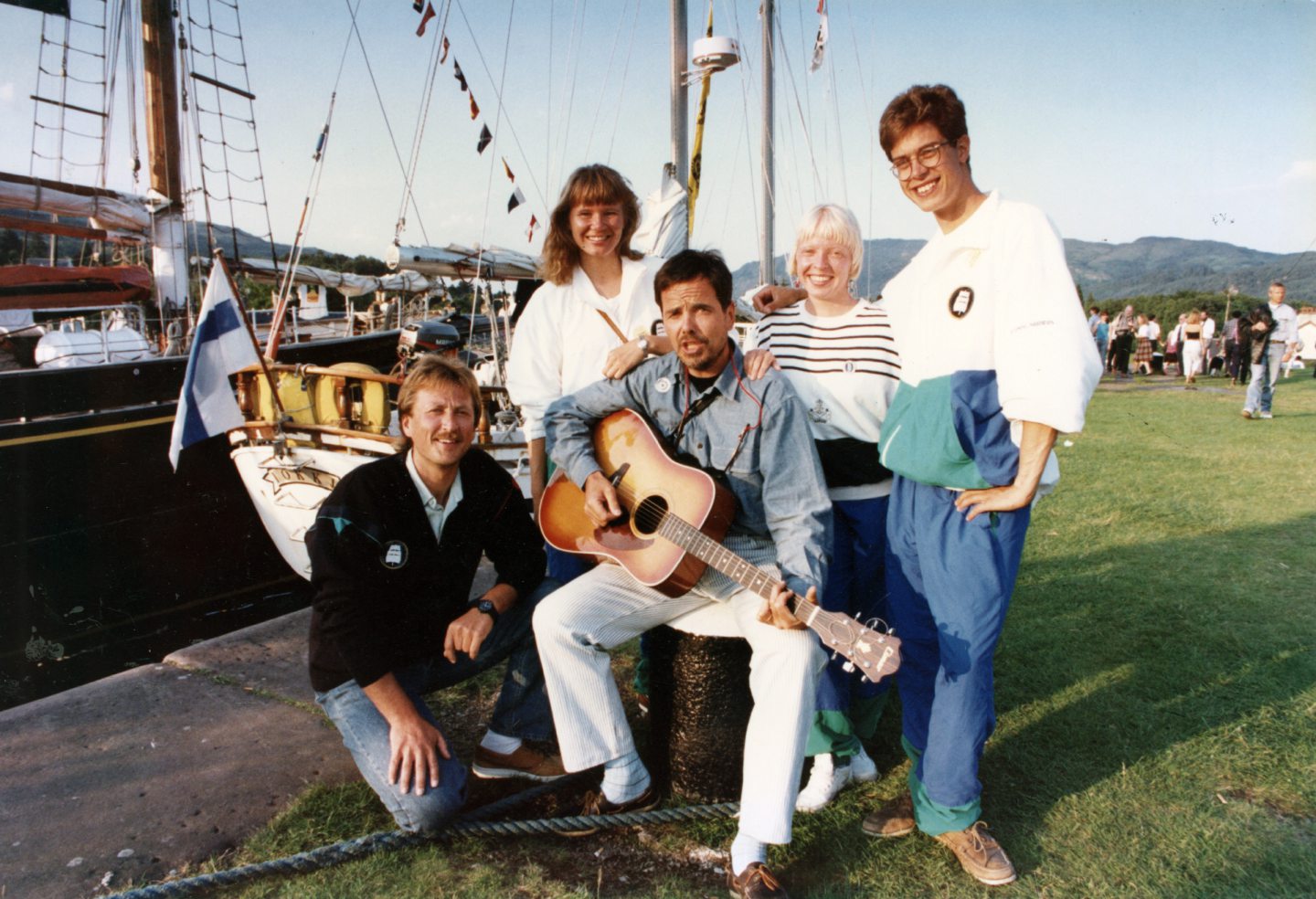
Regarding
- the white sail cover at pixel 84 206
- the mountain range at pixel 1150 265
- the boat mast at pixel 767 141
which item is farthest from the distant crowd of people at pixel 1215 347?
the mountain range at pixel 1150 265

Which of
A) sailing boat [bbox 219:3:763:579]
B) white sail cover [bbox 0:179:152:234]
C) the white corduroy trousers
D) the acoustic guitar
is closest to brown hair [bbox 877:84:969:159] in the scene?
the acoustic guitar

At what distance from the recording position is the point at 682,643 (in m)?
2.79

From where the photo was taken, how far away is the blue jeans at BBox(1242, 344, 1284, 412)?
11516 mm

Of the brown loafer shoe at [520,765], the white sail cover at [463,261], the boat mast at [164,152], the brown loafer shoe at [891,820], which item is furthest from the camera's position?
the boat mast at [164,152]

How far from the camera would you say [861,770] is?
2.95 metres

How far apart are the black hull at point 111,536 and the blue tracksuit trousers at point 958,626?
7.20m

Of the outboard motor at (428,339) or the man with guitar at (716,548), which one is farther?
the outboard motor at (428,339)

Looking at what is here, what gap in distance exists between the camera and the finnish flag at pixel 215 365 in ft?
18.8

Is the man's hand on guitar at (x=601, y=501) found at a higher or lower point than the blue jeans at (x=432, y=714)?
higher

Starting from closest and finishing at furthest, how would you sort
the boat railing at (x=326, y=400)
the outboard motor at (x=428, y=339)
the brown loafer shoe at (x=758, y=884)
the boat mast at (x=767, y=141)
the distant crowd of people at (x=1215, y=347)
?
the brown loafer shoe at (x=758, y=884), the boat railing at (x=326, y=400), the outboard motor at (x=428, y=339), the distant crowd of people at (x=1215, y=347), the boat mast at (x=767, y=141)

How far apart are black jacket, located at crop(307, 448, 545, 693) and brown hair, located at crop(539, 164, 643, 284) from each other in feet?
2.99

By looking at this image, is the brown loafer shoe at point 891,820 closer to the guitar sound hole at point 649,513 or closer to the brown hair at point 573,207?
the guitar sound hole at point 649,513

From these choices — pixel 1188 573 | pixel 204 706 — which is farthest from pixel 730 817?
pixel 1188 573

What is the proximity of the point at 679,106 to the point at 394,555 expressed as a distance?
20.3 feet
